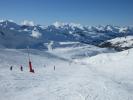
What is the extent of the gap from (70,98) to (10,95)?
4616mm

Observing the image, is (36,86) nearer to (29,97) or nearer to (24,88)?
(24,88)

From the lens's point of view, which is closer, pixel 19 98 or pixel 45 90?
pixel 19 98

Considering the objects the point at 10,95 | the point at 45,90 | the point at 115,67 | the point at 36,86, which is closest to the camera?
the point at 10,95

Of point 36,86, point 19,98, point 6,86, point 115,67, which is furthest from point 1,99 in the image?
point 115,67

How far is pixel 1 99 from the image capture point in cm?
1964

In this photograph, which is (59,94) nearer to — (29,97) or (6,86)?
(29,97)

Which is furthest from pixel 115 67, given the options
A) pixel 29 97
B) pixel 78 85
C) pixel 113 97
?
pixel 29 97

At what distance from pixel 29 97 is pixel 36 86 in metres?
5.11

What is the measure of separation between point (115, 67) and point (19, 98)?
109 feet

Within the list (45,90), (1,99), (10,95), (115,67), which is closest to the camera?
(1,99)

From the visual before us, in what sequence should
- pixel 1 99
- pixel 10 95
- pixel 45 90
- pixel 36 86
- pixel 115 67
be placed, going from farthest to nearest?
pixel 115 67
pixel 36 86
pixel 45 90
pixel 10 95
pixel 1 99

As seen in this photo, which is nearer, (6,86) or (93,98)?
(93,98)

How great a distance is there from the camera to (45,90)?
77.6 feet

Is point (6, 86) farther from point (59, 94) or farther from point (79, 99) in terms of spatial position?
point (79, 99)
